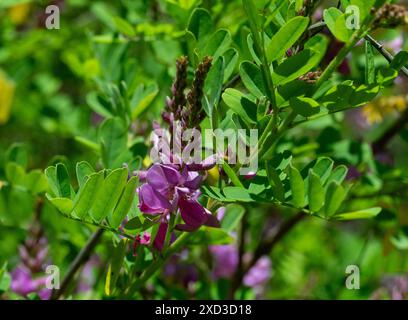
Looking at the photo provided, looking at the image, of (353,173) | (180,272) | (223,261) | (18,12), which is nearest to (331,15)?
(353,173)

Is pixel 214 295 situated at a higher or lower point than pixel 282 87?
lower

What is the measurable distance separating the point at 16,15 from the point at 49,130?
18.6 inches

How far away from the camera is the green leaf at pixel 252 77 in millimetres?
950

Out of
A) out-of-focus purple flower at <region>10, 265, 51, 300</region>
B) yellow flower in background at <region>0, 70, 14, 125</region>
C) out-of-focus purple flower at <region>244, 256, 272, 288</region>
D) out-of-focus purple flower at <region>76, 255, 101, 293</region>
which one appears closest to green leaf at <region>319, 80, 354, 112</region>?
out-of-focus purple flower at <region>10, 265, 51, 300</region>

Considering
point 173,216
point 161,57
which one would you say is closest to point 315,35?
point 173,216

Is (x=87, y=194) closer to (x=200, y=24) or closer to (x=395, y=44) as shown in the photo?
(x=200, y=24)

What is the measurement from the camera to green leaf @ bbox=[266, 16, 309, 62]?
2.88ft

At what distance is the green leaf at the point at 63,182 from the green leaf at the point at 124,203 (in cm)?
9

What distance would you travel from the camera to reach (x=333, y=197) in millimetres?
938

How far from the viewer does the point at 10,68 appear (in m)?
2.06

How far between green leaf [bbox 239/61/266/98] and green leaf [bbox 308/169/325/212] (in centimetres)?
15
